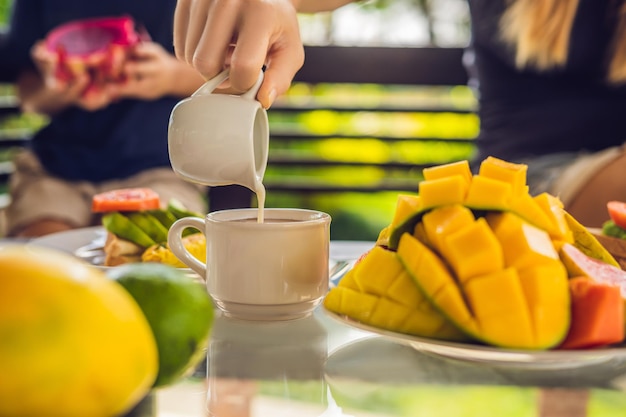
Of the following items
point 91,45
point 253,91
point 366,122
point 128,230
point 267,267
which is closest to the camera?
point 267,267

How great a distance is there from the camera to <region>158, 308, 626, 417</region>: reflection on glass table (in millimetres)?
607

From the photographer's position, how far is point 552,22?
5.72 feet

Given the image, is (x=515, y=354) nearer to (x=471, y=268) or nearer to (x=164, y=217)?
(x=471, y=268)

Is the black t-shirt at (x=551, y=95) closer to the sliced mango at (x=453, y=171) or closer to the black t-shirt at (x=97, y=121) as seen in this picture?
the black t-shirt at (x=97, y=121)

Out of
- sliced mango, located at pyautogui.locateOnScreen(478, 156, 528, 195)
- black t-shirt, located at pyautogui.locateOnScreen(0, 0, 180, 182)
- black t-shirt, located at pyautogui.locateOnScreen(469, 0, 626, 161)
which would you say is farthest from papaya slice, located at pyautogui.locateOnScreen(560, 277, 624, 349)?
black t-shirt, located at pyautogui.locateOnScreen(0, 0, 180, 182)

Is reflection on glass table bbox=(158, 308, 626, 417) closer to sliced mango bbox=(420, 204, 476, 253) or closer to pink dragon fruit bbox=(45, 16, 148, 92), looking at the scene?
sliced mango bbox=(420, 204, 476, 253)

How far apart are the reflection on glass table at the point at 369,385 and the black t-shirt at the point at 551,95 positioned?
1.16m

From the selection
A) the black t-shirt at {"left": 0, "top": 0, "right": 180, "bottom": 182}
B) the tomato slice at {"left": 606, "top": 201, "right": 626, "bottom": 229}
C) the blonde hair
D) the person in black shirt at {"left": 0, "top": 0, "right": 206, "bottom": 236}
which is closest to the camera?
the tomato slice at {"left": 606, "top": 201, "right": 626, "bottom": 229}

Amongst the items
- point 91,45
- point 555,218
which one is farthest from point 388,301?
point 91,45

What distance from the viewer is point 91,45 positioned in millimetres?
2039

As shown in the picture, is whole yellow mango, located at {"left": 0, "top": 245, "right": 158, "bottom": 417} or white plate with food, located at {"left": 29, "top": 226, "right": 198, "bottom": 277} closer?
whole yellow mango, located at {"left": 0, "top": 245, "right": 158, "bottom": 417}

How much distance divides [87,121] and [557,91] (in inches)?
53.1

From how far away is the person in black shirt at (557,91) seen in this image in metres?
1.58

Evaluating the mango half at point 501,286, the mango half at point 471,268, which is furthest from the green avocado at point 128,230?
the mango half at point 501,286
